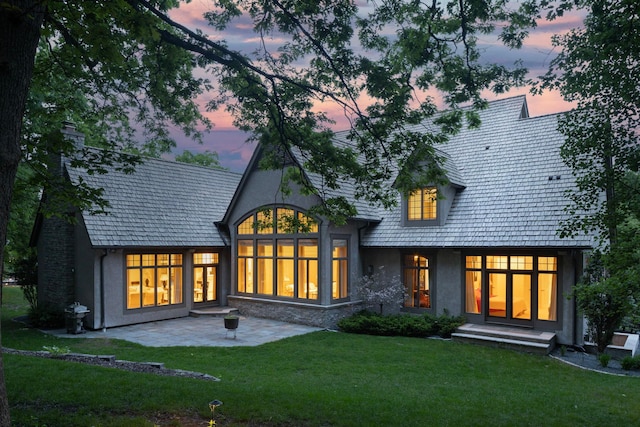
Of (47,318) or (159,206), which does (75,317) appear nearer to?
(47,318)

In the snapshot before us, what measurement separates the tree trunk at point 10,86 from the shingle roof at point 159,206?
11414mm

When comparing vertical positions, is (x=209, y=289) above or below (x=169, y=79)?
below

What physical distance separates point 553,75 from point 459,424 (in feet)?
18.7

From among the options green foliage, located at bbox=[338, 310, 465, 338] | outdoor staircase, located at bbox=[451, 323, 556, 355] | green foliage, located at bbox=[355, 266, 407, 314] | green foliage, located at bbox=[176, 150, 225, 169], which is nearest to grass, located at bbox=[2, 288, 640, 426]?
outdoor staircase, located at bbox=[451, 323, 556, 355]

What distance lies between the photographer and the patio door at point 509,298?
14.6m

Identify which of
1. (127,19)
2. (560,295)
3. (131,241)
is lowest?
(560,295)

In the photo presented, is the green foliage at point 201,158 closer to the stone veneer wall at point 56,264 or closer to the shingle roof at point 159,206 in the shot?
the shingle roof at point 159,206

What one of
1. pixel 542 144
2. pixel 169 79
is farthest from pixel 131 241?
pixel 542 144

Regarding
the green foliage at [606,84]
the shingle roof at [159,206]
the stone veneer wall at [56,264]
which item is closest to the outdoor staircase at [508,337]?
the green foliage at [606,84]

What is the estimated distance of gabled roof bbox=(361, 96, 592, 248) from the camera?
14.4 meters

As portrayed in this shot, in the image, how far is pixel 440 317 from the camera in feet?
49.8

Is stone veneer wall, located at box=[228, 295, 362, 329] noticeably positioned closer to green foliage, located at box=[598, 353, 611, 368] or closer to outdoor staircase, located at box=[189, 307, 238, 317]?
outdoor staircase, located at box=[189, 307, 238, 317]

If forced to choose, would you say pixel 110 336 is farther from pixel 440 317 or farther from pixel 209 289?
pixel 440 317

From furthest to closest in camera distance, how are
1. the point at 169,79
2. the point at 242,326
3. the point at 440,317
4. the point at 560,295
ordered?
the point at 242,326
the point at 440,317
the point at 560,295
the point at 169,79
